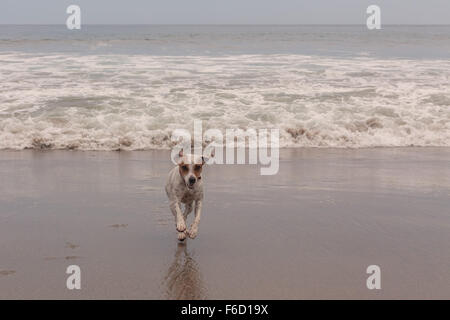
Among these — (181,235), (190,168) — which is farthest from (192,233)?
(190,168)

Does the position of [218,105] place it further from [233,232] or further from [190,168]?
[190,168]

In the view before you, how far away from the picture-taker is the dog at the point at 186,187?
5.41 meters

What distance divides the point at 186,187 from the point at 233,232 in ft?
3.01

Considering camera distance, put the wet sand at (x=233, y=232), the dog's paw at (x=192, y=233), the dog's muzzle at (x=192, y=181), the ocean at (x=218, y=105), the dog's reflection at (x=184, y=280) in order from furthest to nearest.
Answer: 1. the ocean at (x=218, y=105)
2. the dog's paw at (x=192, y=233)
3. the dog's muzzle at (x=192, y=181)
4. the wet sand at (x=233, y=232)
5. the dog's reflection at (x=184, y=280)

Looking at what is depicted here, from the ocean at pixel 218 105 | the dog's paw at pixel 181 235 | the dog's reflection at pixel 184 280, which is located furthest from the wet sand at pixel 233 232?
the ocean at pixel 218 105

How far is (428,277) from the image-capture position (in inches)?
194

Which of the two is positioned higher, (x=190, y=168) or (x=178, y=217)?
(x=190, y=168)

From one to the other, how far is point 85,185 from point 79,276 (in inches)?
134

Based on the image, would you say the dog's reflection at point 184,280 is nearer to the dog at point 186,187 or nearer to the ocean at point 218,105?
the dog at point 186,187

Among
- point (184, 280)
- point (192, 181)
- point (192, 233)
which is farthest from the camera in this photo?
point (192, 233)

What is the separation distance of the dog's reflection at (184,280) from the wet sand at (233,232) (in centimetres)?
1

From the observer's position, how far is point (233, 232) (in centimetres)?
616

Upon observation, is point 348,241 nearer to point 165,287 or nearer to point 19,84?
point 165,287

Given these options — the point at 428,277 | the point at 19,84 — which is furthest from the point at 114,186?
the point at 19,84
